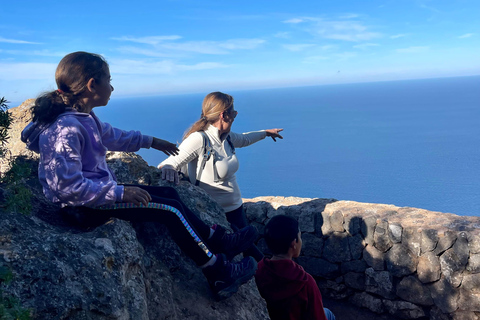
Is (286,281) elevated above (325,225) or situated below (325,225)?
above

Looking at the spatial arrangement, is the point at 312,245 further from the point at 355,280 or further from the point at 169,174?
the point at 169,174

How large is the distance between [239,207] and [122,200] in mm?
1864

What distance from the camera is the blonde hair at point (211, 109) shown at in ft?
12.8

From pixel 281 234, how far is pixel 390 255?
11.9 feet

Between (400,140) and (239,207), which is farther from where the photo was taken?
(400,140)

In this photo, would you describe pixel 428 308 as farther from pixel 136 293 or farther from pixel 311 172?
pixel 311 172

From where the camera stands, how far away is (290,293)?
2.48 m

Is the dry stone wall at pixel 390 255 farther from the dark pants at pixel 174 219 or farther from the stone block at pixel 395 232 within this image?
the dark pants at pixel 174 219

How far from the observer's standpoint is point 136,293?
89.8 inches

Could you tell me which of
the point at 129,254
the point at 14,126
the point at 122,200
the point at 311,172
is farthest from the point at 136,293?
the point at 311,172

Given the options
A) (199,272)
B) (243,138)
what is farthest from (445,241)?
(199,272)

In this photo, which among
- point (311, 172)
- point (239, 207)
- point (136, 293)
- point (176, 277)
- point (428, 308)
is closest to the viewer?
point (136, 293)

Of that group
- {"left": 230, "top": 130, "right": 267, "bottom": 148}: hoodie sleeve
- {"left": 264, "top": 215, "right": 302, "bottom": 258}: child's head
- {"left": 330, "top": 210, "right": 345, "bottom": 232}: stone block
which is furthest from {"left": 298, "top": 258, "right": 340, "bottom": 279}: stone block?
{"left": 264, "top": 215, "right": 302, "bottom": 258}: child's head

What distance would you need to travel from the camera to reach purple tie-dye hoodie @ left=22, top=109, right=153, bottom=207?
2291 mm
